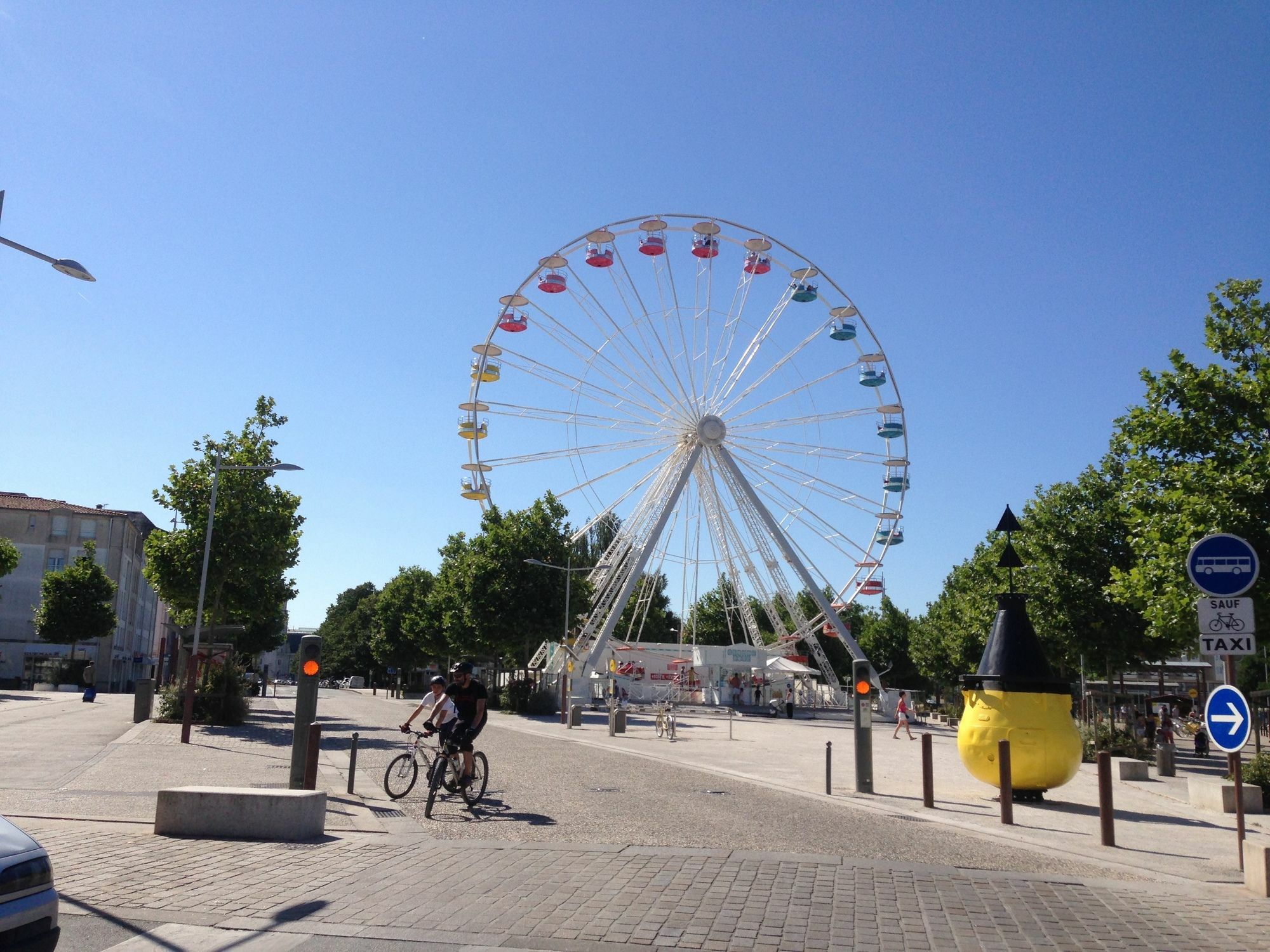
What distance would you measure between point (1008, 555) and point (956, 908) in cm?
993

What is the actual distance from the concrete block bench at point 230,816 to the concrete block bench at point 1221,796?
42.6ft

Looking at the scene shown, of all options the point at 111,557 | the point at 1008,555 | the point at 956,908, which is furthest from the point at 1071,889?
the point at 111,557

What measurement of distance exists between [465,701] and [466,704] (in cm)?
4

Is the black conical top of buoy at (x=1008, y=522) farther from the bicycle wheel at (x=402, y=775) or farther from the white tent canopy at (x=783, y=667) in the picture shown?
Result: the white tent canopy at (x=783, y=667)

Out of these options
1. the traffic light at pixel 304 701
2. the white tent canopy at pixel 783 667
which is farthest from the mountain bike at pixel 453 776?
the white tent canopy at pixel 783 667

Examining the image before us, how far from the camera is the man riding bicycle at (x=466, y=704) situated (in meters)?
13.5

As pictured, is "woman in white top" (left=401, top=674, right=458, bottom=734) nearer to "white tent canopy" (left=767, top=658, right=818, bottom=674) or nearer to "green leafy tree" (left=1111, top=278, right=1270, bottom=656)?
"green leafy tree" (left=1111, top=278, right=1270, bottom=656)

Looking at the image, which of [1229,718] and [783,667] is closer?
[1229,718]

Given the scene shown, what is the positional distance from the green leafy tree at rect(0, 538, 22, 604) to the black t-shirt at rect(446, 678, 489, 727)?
53.4 meters

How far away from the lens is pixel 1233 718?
381 inches

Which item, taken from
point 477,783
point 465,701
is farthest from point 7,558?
point 465,701

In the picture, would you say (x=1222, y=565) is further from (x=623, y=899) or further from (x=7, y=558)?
(x=7, y=558)

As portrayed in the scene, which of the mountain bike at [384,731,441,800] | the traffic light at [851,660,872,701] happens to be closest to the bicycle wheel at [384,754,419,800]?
the mountain bike at [384,731,441,800]

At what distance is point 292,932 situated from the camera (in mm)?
6984
